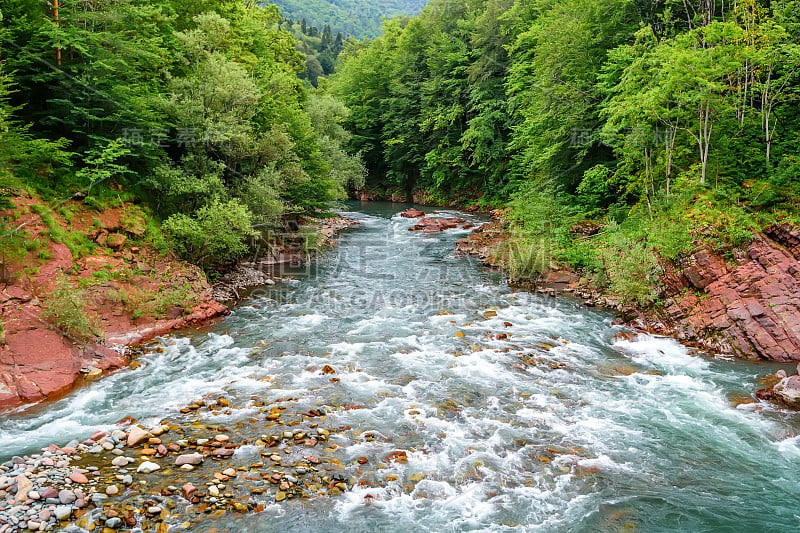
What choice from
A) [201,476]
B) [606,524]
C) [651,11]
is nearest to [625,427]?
[606,524]

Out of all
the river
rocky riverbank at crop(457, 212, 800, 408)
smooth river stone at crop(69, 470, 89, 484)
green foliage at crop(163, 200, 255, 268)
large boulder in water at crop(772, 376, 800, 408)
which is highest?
green foliage at crop(163, 200, 255, 268)

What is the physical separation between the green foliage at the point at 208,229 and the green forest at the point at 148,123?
0.04 metres

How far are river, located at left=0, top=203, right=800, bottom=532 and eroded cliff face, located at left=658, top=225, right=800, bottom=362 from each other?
855mm

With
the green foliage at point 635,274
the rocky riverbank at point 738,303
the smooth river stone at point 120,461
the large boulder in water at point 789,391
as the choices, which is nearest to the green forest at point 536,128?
the green foliage at point 635,274

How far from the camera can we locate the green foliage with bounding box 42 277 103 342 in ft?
38.3

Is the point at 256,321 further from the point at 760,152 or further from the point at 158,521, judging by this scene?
the point at 760,152

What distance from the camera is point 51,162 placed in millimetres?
14781

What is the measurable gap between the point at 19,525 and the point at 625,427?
991 cm

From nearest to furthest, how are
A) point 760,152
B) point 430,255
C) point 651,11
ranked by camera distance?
point 760,152
point 651,11
point 430,255

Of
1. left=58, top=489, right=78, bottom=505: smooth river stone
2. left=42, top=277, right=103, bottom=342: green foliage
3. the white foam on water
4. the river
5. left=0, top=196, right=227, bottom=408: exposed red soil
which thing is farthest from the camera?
the white foam on water

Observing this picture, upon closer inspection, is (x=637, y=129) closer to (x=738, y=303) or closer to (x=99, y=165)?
(x=738, y=303)

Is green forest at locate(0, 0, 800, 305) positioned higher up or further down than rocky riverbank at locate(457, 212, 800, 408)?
higher up

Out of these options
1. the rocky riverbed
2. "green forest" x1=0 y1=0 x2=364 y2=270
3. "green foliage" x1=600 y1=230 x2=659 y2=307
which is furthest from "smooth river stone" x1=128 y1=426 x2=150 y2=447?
"green foliage" x1=600 y1=230 x2=659 y2=307

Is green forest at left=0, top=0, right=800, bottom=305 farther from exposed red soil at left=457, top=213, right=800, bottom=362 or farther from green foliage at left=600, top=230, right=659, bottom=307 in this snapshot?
exposed red soil at left=457, top=213, right=800, bottom=362
